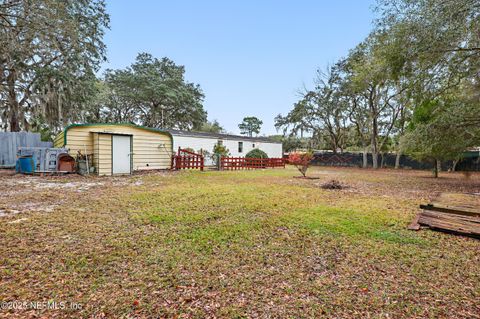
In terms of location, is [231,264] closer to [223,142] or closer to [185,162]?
[185,162]

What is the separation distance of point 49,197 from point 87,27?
11.6 m

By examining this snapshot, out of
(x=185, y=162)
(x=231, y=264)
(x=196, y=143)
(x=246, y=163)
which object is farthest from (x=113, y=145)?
(x=231, y=264)

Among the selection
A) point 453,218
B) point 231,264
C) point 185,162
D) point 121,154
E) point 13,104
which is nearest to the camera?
point 231,264

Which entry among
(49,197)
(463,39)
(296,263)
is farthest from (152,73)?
(296,263)

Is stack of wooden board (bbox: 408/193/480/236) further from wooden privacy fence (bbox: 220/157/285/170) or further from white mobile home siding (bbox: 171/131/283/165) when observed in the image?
white mobile home siding (bbox: 171/131/283/165)

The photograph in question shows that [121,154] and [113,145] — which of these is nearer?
[113,145]

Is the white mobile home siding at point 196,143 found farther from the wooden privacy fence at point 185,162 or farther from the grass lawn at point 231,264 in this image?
the grass lawn at point 231,264

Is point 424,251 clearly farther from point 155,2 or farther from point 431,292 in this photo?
point 155,2

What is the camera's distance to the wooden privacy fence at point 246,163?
14711 millimetres

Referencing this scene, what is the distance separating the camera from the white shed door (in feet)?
32.0

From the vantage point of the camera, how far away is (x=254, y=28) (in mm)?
13930

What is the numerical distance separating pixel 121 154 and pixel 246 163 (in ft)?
26.5

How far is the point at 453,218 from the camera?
3840 millimetres

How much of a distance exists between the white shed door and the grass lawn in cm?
563
